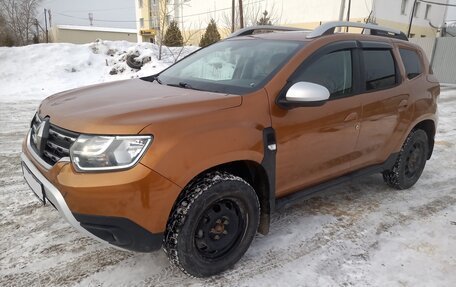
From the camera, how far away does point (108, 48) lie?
17281 mm

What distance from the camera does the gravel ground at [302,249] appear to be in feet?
9.05

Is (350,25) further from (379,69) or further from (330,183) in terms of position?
(330,183)

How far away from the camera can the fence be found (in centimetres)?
1817

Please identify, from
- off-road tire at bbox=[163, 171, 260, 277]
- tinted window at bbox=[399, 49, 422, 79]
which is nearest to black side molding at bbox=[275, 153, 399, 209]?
off-road tire at bbox=[163, 171, 260, 277]

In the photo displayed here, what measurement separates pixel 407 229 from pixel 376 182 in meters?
1.30

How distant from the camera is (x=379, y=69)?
384 centimetres

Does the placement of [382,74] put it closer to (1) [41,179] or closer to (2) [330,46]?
(2) [330,46]

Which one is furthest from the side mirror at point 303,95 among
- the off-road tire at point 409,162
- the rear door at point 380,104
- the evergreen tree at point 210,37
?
the evergreen tree at point 210,37

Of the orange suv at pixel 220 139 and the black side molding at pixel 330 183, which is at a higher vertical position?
the orange suv at pixel 220 139

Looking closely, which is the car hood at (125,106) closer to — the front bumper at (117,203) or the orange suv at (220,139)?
the orange suv at (220,139)

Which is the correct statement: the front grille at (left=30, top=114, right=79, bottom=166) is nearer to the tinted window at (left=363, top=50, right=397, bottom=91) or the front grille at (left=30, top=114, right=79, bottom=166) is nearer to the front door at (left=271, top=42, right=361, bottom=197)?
the front door at (left=271, top=42, right=361, bottom=197)

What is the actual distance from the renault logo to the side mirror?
1.63 meters

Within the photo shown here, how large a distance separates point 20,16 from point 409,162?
3762 centimetres

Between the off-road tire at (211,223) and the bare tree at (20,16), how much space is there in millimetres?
33527
